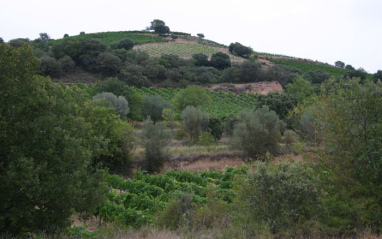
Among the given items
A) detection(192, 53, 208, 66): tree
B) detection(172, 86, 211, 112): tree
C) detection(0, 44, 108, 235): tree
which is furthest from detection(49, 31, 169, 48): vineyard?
detection(0, 44, 108, 235): tree

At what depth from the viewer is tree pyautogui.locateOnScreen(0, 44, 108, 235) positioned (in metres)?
7.11

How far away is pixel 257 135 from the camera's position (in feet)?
78.7

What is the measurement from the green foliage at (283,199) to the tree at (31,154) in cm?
456

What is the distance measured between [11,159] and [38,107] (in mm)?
1447

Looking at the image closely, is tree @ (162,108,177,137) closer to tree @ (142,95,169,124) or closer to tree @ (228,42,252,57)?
tree @ (142,95,169,124)

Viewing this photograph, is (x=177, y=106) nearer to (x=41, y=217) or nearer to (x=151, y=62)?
(x=151, y=62)

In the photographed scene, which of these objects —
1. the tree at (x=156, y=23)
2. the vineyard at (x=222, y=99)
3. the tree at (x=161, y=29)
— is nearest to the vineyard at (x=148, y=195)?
the vineyard at (x=222, y=99)

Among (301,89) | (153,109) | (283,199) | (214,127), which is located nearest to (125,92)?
(153,109)

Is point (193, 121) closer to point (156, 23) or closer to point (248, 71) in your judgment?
point (248, 71)

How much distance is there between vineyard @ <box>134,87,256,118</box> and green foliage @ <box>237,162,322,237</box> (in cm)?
4129

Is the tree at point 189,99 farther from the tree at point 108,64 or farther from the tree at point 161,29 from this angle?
the tree at point 161,29

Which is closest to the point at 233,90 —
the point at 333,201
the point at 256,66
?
the point at 256,66

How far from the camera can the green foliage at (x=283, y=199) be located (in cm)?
688

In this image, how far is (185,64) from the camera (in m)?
72.6
